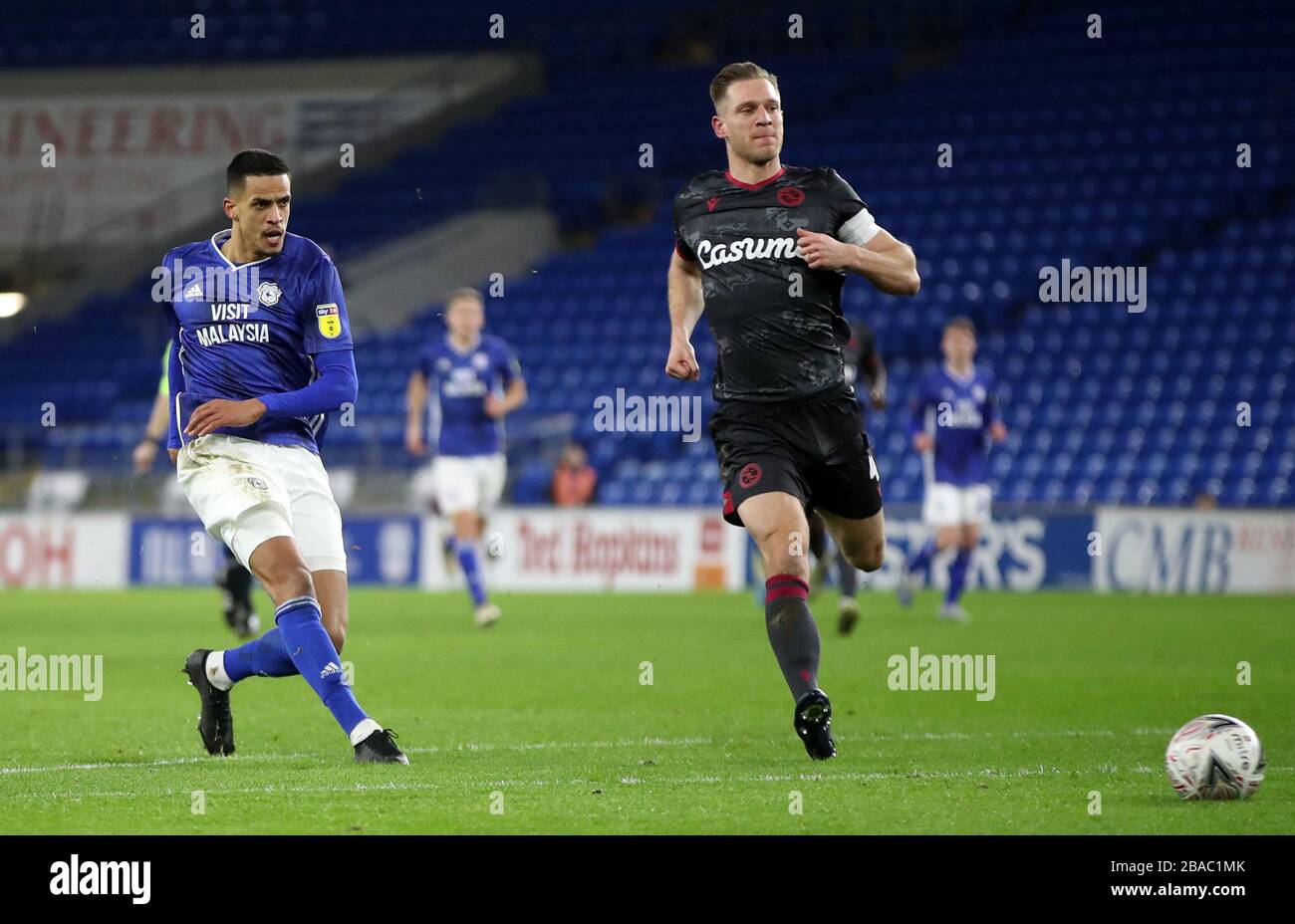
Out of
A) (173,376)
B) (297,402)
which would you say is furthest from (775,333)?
(173,376)

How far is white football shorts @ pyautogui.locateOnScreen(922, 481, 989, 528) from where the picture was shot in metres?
16.9

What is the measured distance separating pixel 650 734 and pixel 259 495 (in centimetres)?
211

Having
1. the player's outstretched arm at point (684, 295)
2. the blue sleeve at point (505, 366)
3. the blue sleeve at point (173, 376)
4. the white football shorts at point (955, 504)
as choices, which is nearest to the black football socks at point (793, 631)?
the player's outstretched arm at point (684, 295)

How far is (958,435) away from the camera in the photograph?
1703 cm

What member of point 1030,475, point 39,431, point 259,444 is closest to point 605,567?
point 1030,475

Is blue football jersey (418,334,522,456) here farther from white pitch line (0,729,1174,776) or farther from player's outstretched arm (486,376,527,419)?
white pitch line (0,729,1174,776)

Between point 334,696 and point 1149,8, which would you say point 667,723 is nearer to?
point 334,696

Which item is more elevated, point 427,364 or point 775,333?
point 427,364

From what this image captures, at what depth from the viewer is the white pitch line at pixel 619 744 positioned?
23.2 feet

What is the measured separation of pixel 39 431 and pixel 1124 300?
1512 centimetres

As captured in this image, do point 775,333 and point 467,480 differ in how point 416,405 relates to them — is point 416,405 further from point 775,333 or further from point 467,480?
point 775,333

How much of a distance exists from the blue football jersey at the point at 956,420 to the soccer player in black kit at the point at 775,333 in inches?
364

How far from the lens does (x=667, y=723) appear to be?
855 centimetres

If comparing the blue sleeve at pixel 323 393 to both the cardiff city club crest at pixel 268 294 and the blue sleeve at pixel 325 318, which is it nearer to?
the blue sleeve at pixel 325 318
